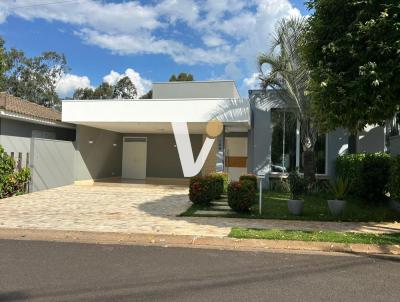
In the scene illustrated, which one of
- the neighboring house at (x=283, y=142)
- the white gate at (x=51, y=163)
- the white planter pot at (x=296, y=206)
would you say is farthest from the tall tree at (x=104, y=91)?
the white planter pot at (x=296, y=206)

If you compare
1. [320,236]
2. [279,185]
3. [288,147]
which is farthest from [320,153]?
[320,236]

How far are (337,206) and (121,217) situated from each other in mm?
5465

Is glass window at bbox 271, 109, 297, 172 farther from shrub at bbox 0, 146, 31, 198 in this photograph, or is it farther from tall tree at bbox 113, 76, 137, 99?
tall tree at bbox 113, 76, 137, 99

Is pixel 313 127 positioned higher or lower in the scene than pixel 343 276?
higher

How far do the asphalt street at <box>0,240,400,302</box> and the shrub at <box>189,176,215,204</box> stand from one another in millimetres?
4990

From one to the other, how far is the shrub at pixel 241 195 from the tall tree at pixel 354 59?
2880 mm

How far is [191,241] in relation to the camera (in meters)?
8.01

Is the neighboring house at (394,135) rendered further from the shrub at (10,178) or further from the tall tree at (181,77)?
the tall tree at (181,77)

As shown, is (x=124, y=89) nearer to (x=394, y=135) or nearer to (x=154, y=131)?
(x=154, y=131)

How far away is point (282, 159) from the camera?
58.2ft

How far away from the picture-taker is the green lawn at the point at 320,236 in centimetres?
785

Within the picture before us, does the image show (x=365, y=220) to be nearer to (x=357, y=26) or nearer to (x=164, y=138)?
(x=357, y=26)

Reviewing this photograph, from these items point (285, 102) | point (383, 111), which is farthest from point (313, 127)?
point (383, 111)

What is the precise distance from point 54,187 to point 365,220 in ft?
41.3
